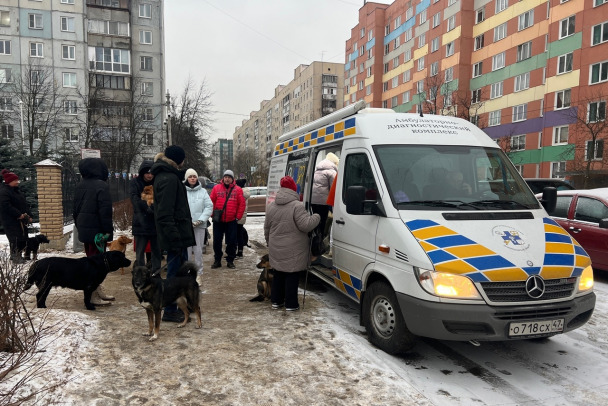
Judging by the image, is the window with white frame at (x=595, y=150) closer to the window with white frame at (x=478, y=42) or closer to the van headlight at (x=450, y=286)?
the window with white frame at (x=478, y=42)

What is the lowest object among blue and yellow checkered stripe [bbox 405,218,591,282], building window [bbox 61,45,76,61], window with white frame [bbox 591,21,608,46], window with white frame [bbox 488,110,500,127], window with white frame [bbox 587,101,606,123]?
blue and yellow checkered stripe [bbox 405,218,591,282]

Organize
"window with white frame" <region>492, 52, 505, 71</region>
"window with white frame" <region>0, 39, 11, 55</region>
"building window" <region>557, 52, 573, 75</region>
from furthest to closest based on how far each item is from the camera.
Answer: "window with white frame" <region>0, 39, 11, 55</region>
"window with white frame" <region>492, 52, 505, 71</region>
"building window" <region>557, 52, 573, 75</region>

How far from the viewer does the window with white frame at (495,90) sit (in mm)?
33300

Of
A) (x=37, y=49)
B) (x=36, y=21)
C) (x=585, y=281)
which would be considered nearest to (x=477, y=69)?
(x=585, y=281)

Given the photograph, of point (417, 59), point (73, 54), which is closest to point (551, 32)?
point (417, 59)

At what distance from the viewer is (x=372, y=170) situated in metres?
4.52

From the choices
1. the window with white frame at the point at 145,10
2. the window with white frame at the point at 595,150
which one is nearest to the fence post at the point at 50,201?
the window with white frame at the point at 595,150

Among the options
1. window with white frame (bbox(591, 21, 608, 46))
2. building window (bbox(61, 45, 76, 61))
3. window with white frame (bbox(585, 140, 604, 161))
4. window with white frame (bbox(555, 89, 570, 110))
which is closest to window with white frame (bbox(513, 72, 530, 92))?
window with white frame (bbox(555, 89, 570, 110))

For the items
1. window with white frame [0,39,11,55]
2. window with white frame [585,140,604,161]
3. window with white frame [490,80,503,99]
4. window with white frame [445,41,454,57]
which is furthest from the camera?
window with white frame [0,39,11,55]

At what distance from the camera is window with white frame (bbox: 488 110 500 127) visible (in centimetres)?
3362

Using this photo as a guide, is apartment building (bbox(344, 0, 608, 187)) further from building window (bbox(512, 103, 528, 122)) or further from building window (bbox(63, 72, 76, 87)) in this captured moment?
building window (bbox(63, 72, 76, 87))

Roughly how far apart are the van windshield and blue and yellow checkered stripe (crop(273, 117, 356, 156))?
2.58 ft

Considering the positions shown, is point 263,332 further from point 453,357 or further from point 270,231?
point 453,357

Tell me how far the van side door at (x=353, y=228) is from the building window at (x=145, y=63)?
4759 cm
